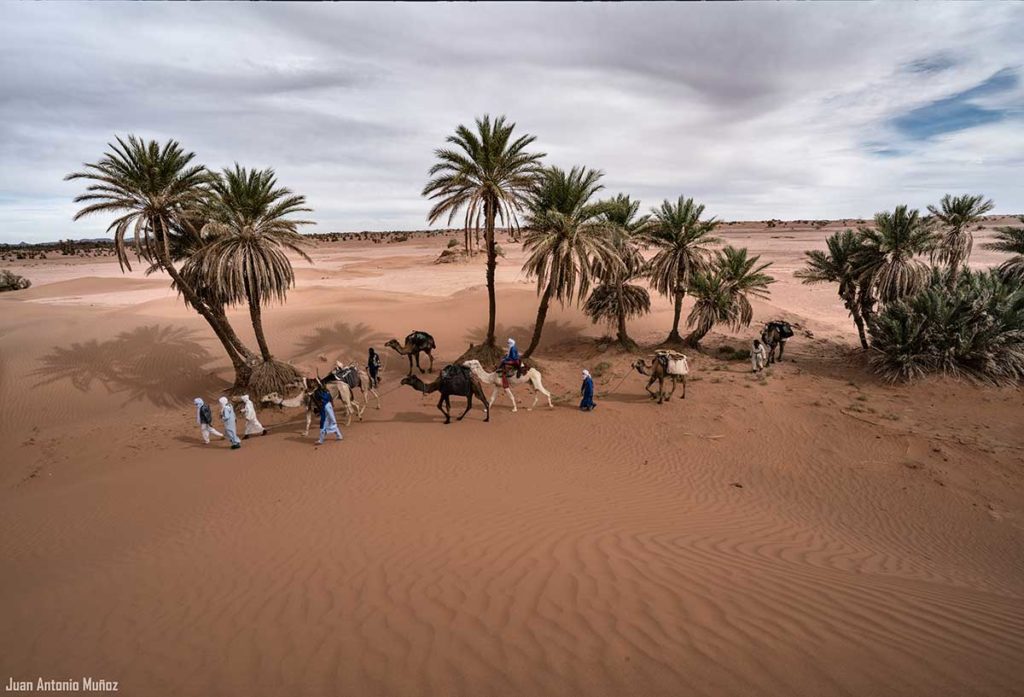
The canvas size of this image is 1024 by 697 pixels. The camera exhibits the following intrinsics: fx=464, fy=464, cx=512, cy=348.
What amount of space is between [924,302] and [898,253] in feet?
10.1

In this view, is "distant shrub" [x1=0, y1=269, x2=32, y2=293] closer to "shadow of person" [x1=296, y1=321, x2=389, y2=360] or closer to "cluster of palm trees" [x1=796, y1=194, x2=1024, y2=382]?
"shadow of person" [x1=296, y1=321, x2=389, y2=360]

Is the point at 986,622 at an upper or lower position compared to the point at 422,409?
upper

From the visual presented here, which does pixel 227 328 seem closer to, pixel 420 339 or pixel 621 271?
pixel 420 339

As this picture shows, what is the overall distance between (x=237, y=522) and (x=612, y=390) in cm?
1347

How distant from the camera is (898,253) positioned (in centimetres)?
1939

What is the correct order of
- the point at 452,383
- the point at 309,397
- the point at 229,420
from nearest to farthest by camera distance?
the point at 229,420 < the point at 309,397 < the point at 452,383

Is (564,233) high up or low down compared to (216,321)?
up

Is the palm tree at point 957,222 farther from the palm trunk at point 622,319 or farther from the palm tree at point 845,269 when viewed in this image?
the palm trunk at point 622,319

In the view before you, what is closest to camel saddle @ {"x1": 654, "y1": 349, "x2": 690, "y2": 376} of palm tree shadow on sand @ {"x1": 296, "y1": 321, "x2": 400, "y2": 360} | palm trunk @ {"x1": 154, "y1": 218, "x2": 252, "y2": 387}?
palm tree shadow on sand @ {"x1": 296, "y1": 321, "x2": 400, "y2": 360}

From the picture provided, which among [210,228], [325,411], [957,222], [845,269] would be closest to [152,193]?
[210,228]

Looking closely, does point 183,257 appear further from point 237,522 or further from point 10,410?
point 237,522

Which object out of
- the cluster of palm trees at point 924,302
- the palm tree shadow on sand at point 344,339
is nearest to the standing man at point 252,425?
the palm tree shadow on sand at point 344,339

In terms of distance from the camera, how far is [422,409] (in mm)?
16781

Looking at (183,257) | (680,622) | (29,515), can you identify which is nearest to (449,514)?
(680,622)
